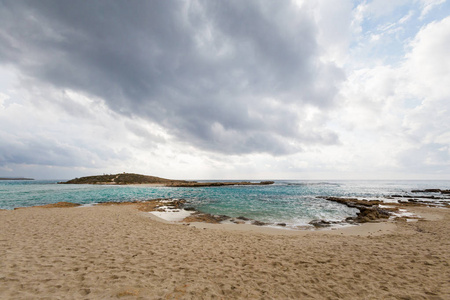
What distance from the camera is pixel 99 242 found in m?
9.77

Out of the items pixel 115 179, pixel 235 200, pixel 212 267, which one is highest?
pixel 115 179

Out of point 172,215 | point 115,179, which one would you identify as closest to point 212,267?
point 172,215

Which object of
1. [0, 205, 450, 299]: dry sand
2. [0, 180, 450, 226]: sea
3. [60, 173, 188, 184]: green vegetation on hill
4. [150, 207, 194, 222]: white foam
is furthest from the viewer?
[60, 173, 188, 184]: green vegetation on hill

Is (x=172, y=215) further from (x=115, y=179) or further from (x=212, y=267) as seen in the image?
(x=115, y=179)

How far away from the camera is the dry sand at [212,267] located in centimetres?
564

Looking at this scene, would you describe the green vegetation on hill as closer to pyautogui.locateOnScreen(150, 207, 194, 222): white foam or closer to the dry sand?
pyautogui.locateOnScreen(150, 207, 194, 222): white foam

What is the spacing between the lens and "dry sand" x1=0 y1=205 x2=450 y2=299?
5645mm

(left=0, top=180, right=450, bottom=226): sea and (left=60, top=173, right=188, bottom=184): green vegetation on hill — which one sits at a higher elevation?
(left=60, top=173, right=188, bottom=184): green vegetation on hill

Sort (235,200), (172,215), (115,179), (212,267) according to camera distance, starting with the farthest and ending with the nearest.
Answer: (115,179) < (235,200) < (172,215) < (212,267)

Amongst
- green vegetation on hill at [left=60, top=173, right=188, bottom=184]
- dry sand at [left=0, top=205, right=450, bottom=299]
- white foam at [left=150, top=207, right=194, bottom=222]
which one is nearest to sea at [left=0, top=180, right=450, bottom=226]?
white foam at [left=150, top=207, right=194, bottom=222]

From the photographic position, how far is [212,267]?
738 centimetres

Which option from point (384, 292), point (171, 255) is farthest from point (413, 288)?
point (171, 255)

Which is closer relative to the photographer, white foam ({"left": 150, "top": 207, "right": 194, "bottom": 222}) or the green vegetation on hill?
white foam ({"left": 150, "top": 207, "right": 194, "bottom": 222})

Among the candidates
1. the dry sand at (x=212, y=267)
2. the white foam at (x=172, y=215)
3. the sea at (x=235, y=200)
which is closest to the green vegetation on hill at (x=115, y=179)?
the sea at (x=235, y=200)
